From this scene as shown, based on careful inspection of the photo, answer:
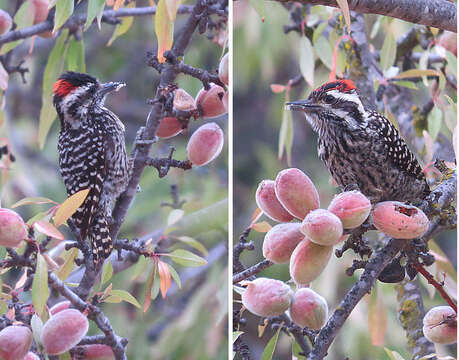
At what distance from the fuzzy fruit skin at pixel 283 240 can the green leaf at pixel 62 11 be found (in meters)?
0.68

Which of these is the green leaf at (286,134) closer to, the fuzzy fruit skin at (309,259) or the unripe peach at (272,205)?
the unripe peach at (272,205)

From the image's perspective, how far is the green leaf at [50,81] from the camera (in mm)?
1355

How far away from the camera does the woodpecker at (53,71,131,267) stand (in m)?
1.30

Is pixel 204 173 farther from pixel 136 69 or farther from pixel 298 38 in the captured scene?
pixel 298 38

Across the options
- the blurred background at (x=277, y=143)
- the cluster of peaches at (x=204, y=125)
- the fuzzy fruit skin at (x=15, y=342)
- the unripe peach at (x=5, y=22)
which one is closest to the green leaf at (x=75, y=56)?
the unripe peach at (x=5, y=22)

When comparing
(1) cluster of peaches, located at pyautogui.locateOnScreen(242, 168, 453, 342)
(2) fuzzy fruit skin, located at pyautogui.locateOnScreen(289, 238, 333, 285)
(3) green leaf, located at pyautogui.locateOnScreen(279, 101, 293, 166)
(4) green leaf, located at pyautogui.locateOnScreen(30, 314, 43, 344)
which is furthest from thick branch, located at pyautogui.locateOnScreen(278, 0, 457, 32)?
(4) green leaf, located at pyautogui.locateOnScreen(30, 314, 43, 344)

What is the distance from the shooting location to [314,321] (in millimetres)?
1082

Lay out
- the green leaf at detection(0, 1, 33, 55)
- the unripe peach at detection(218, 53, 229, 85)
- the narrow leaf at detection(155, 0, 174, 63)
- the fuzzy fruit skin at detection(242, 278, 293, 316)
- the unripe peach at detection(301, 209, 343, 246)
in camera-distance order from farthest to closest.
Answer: the green leaf at detection(0, 1, 33, 55)
the unripe peach at detection(218, 53, 229, 85)
the narrow leaf at detection(155, 0, 174, 63)
the fuzzy fruit skin at detection(242, 278, 293, 316)
the unripe peach at detection(301, 209, 343, 246)

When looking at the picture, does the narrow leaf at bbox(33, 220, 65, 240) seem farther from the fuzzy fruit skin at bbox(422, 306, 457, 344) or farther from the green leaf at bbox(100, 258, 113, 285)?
the fuzzy fruit skin at bbox(422, 306, 457, 344)

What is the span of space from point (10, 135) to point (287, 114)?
2.15 ft

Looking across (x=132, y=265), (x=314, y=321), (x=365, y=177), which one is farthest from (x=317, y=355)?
(x=132, y=265)

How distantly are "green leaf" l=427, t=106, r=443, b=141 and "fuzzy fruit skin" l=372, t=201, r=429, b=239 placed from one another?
0.26m

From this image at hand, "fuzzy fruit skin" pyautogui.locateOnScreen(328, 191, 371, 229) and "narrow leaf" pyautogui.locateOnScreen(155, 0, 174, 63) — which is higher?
"narrow leaf" pyautogui.locateOnScreen(155, 0, 174, 63)

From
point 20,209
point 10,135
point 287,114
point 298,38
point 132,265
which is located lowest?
point 132,265
